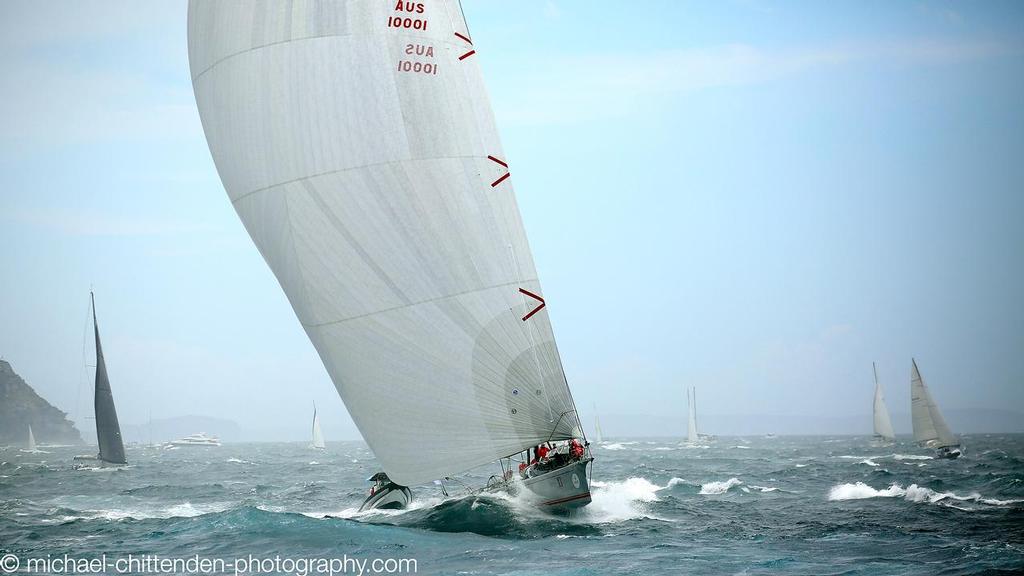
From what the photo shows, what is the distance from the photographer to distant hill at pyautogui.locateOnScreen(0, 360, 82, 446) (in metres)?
146

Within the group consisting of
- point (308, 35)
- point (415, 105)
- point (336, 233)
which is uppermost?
point (308, 35)

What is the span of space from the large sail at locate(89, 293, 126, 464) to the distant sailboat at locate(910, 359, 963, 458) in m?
55.9

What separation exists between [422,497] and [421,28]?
15998mm

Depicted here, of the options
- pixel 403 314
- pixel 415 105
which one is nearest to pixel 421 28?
pixel 415 105

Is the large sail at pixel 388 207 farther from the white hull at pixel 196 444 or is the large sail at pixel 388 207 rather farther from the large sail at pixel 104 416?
the white hull at pixel 196 444

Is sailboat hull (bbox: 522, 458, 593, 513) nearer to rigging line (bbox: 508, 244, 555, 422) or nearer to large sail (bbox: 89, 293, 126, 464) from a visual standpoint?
rigging line (bbox: 508, 244, 555, 422)

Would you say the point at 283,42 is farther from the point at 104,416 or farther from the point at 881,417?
the point at 881,417

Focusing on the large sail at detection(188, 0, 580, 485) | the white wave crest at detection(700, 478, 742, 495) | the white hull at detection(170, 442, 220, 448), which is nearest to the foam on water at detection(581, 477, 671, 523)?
the white wave crest at detection(700, 478, 742, 495)

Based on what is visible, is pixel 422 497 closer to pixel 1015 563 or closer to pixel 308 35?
pixel 308 35

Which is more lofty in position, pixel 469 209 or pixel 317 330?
pixel 469 209

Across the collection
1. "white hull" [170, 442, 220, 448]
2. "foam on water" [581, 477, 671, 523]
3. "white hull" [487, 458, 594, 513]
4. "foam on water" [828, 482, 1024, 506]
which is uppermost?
"white hull" [487, 458, 594, 513]

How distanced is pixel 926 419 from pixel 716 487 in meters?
38.5

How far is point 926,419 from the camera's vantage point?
66.8 metres

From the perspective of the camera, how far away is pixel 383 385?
19453 mm
